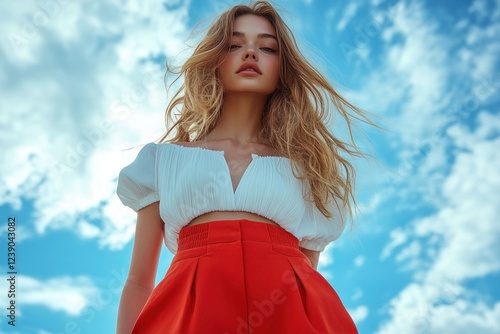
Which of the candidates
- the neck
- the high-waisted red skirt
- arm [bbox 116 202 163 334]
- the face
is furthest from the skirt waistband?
the face

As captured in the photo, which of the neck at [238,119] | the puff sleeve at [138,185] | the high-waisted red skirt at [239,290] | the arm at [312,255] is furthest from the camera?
the neck at [238,119]

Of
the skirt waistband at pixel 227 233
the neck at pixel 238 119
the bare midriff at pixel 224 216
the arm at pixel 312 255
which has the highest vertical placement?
the neck at pixel 238 119

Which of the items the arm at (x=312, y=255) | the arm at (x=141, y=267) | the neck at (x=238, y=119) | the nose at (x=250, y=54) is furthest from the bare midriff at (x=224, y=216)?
the nose at (x=250, y=54)

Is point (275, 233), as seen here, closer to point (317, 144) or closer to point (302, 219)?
point (302, 219)

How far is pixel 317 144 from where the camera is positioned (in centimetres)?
335

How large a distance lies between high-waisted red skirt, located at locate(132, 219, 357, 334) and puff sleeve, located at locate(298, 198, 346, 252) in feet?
0.90

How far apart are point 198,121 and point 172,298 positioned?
1105mm

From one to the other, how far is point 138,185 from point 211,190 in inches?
15.3

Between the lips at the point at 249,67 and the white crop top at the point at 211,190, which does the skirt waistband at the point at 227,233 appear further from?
the lips at the point at 249,67

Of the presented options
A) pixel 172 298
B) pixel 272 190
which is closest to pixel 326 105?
pixel 272 190

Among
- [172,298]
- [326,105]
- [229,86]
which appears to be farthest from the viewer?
[326,105]

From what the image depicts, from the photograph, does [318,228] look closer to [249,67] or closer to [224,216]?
[224,216]

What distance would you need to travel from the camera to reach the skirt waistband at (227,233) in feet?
8.86

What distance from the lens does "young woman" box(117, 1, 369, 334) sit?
8.44 ft
